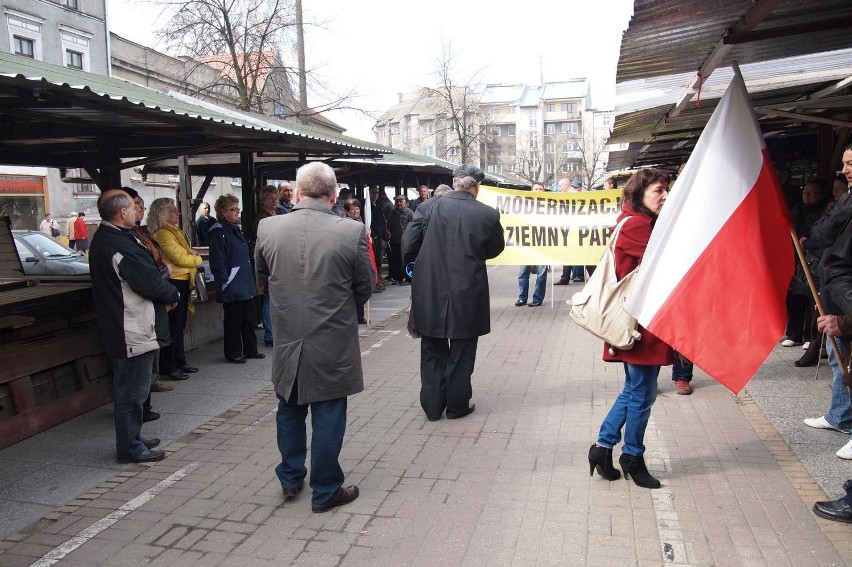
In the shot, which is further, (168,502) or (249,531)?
(168,502)

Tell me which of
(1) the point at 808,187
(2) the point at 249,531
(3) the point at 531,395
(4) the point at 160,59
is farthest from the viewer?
(4) the point at 160,59

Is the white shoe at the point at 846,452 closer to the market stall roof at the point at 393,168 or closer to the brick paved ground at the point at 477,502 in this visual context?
the brick paved ground at the point at 477,502

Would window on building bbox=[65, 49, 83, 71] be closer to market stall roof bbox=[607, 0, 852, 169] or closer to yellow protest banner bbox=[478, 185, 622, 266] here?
yellow protest banner bbox=[478, 185, 622, 266]

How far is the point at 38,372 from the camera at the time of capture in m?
5.91

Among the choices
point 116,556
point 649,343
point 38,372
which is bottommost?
point 116,556

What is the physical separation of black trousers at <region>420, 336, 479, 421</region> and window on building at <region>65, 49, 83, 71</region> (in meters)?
30.3

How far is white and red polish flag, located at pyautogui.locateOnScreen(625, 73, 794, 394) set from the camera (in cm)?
372

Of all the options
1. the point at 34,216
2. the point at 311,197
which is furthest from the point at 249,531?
the point at 34,216

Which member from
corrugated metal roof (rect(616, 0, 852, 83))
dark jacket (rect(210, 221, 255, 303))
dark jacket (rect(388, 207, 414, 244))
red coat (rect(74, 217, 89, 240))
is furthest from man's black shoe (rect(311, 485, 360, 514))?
red coat (rect(74, 217, 89, 240))

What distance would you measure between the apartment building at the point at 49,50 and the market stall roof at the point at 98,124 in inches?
790

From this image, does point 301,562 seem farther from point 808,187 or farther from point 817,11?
point 808,187

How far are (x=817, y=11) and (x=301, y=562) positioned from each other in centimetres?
387

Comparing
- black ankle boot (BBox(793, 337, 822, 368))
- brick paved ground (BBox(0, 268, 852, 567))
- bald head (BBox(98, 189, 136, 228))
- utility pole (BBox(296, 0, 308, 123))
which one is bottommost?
brick paved ground (BBox(0, 268, 852, 567))

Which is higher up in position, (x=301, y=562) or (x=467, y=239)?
(x=467, y=239)
